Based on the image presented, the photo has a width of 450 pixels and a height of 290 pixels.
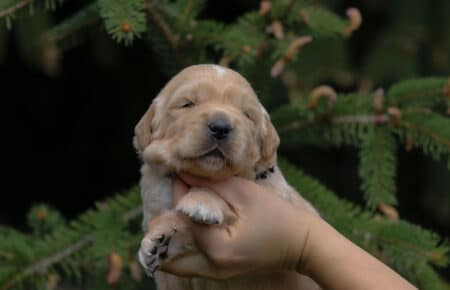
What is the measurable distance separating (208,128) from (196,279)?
0.44m

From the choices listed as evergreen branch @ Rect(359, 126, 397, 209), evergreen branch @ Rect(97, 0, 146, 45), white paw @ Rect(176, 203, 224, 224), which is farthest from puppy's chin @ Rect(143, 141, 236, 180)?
evergreen branch @ Rect(359, 126, 397, 209)

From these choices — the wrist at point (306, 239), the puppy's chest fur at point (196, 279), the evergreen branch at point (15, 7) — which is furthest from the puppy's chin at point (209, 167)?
the evergreen branch at point (15, 7)

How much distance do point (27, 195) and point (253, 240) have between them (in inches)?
145

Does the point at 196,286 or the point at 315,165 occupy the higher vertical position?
the point at 196,286

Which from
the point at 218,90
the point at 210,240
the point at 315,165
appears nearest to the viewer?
the point at 210,240

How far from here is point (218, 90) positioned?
1974 millimetres

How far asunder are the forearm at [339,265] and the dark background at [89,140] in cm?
274

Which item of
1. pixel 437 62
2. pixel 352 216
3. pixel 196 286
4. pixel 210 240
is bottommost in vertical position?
pixel 437 62

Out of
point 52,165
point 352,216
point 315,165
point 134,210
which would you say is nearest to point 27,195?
point 52,165

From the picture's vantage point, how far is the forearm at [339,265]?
190 centimetres

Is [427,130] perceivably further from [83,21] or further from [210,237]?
[83,21]

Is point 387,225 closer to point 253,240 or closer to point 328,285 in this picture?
point 328,285

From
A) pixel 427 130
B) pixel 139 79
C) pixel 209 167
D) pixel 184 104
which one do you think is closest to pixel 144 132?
pixel 184 104

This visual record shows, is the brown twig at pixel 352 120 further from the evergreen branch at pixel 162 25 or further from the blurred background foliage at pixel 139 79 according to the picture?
the evergreen branch at pixel 162 25
